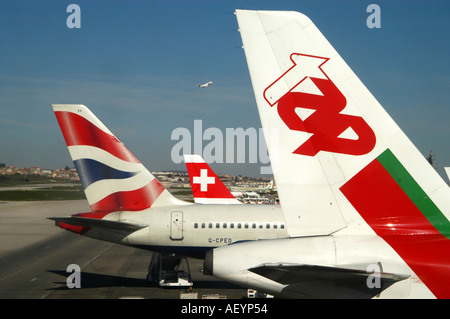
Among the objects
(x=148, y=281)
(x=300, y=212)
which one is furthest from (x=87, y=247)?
(x=300, y=212)

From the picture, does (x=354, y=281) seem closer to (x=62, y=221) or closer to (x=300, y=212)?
(x=300, y=212)

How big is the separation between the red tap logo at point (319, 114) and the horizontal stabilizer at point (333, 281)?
5.76 ft

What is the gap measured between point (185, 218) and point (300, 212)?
15.3 metres

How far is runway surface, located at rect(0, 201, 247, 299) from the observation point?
21344 mm

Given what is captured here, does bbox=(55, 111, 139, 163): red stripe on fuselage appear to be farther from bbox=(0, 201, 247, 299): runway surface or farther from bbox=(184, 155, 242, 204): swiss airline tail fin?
bbox=(184, 155, 242, 204): swiss airline tail fin

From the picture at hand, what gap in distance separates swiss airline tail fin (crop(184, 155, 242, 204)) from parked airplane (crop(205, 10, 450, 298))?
25.4 metres

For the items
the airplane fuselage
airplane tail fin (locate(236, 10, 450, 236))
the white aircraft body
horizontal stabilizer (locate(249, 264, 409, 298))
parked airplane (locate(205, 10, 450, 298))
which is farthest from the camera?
the airplane fuselage

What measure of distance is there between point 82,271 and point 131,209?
7.75 metres

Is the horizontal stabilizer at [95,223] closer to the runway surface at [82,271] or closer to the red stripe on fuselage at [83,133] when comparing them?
the runway surface at [82,271]

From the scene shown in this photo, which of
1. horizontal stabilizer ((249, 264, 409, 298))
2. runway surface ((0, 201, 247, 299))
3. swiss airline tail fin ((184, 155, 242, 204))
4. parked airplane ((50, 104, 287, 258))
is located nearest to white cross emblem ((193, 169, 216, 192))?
swiss airline tail fin ((184, 155, 242, 204))

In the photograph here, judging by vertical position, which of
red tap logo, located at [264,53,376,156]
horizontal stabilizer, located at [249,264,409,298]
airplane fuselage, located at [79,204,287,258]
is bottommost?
horizontal stabilizer, located at [249,264,409,298]

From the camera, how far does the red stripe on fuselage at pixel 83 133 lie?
20.8m

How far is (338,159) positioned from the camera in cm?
672
